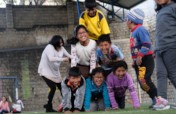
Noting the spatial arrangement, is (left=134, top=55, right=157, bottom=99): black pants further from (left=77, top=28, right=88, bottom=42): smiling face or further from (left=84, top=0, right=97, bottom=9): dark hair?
(left=84, top=0, right=97, bottom=9): dark hair

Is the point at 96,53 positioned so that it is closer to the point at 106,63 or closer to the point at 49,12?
the point at 106,63

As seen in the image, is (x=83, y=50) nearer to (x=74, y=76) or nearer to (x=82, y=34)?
(x=82, y=34)

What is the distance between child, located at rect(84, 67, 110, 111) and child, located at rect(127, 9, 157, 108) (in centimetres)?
65

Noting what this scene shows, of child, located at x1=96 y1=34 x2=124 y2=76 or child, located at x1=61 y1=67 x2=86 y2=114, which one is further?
child, located at x1=96 y1=34 x2=124 y2=76

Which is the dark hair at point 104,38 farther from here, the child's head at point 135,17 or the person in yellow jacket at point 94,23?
the child's head at point 135,17

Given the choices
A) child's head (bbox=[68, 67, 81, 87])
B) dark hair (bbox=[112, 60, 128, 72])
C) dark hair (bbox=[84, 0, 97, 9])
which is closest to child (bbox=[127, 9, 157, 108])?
dark hair (bbox=[112, 60, 128, 72])

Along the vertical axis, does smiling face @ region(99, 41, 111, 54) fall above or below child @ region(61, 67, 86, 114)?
above

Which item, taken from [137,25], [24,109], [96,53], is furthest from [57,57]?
[24,109]

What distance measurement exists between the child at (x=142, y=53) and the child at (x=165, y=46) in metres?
0.84

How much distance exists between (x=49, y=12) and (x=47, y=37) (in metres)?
1.24

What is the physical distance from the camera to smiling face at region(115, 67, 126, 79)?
5.67m

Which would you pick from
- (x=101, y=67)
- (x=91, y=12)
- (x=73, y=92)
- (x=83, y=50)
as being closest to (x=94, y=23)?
(x=91, y=12)

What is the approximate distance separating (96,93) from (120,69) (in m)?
0.63

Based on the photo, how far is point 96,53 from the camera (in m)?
6.11
